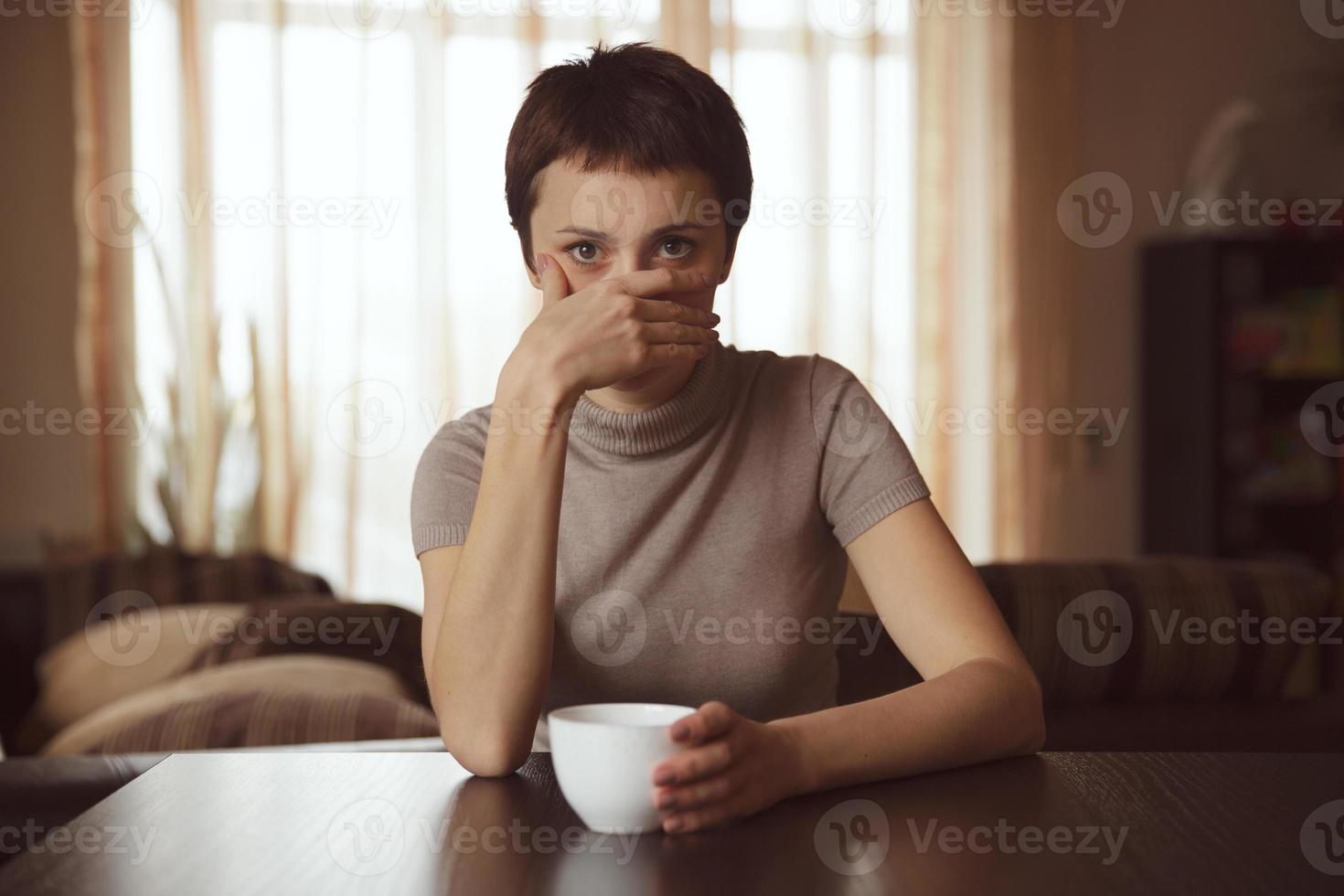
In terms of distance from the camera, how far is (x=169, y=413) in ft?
12.2

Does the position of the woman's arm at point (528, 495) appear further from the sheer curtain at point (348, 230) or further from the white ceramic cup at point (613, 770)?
the sheer curtain at point (348, 230)

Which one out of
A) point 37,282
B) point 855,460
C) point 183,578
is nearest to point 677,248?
point 855,460

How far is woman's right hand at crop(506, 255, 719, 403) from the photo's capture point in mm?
1093

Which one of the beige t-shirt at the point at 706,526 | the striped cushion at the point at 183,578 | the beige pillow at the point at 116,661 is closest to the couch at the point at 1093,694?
the beige t-shirt at the point at 706,526

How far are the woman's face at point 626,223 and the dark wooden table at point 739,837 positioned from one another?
0.51m

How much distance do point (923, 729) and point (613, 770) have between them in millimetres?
304

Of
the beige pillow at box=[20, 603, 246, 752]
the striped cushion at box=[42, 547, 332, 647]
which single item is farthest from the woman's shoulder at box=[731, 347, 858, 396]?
the striped cushion at box=[42, 547, 332, 647]

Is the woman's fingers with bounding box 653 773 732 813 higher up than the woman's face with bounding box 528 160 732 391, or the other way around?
the woman's face with bounding box 528 160 732 391

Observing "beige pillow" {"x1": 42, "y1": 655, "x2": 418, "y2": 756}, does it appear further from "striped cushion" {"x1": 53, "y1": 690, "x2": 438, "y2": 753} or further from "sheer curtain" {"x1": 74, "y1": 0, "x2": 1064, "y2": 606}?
"sheer curtain" {"x1": 74, "y1": 0, "x2": 1064, "y2": 606}

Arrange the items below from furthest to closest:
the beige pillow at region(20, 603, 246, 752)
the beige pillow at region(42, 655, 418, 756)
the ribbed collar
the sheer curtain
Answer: the sheer curtain < the beige pillow at region(20, 603, 246, 752) < the beige pillow at region(42, 655, 418, 756) < the ribbed collar

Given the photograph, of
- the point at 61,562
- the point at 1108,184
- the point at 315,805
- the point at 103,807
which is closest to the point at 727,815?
the point at 315,805

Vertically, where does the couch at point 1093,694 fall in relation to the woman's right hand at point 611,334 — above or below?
below

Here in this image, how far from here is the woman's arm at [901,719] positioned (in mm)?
785

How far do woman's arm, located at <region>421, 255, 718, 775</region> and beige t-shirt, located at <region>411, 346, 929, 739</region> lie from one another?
15 centimetres
